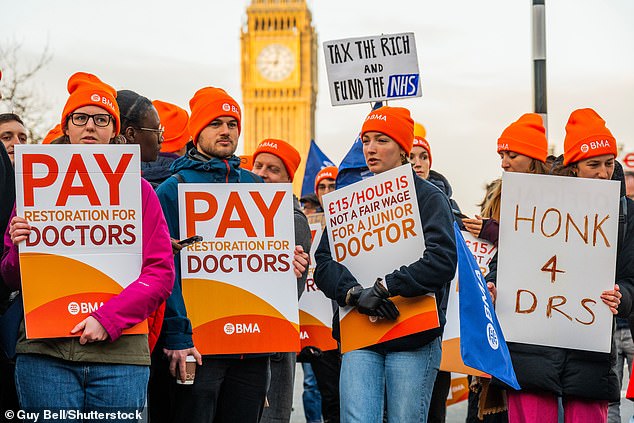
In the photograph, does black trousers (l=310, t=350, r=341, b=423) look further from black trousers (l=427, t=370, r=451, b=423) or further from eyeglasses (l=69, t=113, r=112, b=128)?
eyeglasses (l=69, t=113, r=112, b=128)

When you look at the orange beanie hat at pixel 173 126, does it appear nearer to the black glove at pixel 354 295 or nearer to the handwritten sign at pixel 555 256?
the black glove at pixel 354 295

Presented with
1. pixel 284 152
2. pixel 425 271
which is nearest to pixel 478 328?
pixel 425 271

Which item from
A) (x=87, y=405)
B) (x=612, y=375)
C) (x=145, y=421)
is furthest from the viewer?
(x=612, y=375)

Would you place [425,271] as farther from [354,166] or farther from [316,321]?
[316,321]

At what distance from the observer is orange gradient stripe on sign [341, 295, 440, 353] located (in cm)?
573

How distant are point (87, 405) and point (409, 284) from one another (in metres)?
1.74

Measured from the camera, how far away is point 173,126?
722 centimetres

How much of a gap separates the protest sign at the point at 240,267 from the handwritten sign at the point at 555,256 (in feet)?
3.91

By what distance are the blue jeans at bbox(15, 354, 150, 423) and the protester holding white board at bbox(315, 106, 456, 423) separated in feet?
4.75

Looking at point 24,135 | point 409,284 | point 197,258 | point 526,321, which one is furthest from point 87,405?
point 24,135

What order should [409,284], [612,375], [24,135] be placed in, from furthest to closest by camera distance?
[24,135] < [612,375] < [409,284]

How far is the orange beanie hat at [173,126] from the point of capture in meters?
7.16

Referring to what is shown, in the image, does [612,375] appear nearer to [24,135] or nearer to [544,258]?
[544,258]

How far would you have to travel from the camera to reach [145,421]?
17.0 feet
